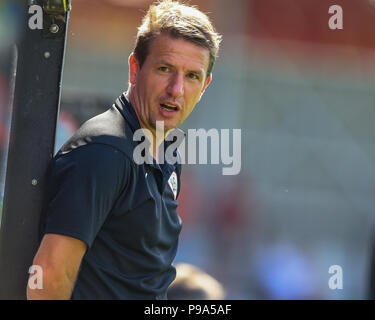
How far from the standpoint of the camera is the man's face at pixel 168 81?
241 cm

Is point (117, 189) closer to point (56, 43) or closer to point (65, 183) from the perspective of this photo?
point (65, 183)

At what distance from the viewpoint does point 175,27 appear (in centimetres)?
243

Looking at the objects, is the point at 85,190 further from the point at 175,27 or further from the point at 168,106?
the point at 175,27

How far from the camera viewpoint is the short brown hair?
2432 mm

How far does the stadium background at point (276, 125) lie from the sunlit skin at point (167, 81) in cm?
446

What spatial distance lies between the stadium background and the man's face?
14.6 ft

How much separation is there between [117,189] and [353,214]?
20.8ft

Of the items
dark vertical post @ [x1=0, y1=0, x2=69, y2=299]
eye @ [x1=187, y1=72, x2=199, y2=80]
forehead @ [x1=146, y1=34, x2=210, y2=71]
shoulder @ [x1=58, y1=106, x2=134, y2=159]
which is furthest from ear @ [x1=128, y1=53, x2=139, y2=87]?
dark vertical post @ [x1=0, y1=0, x2=69, y2=299]

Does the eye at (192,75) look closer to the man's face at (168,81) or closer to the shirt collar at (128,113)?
the man's face at (168,81)

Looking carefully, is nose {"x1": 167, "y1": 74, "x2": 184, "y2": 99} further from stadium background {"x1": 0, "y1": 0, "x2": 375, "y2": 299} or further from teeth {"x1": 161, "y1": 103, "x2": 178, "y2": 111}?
stadium background {"x1": 0, "y1": 0, "x2": 375, "y2": 299}

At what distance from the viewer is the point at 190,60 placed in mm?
2430

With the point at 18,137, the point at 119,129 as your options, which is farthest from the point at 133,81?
the point at 18,137

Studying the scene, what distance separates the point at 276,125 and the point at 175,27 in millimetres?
5978

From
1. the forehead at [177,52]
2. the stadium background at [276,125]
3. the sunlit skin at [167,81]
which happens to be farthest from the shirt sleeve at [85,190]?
the stadium background at [276,125]
